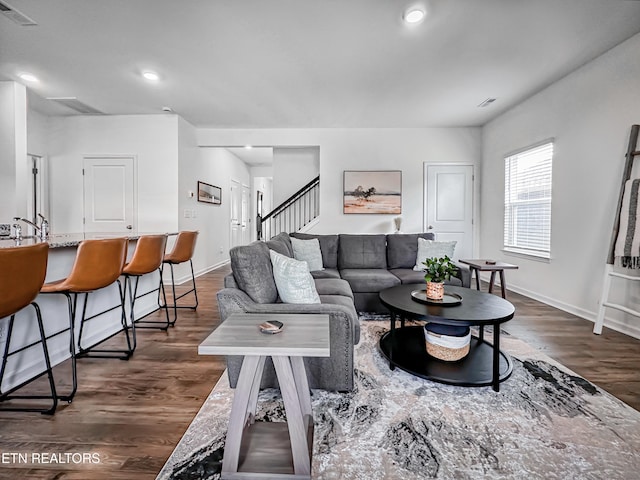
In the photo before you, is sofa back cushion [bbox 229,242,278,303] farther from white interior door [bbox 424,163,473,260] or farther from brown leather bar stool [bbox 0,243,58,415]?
white interior door [bbox 424,163,473,260]

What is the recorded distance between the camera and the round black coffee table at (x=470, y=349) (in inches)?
74.2

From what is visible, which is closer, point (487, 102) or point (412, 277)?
point (412, 277)

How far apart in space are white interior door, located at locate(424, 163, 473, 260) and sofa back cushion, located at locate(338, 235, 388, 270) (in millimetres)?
1876

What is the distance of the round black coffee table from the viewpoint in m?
1.88

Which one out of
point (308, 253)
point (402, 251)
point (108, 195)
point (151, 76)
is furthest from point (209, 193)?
point (402, 251)

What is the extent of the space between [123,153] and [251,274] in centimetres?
445

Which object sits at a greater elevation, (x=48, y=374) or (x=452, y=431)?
(x=48, y=374)

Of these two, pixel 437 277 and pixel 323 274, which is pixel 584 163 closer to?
pixel 437 277

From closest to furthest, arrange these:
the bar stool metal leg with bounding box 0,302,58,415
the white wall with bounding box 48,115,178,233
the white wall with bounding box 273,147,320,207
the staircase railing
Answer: the bar stool metal leg with bounding box 0,302,58,415 → the white wall with bounding box 48,115,178,233 → the staircase railing → the white wall with bounding box 273,147,320,207

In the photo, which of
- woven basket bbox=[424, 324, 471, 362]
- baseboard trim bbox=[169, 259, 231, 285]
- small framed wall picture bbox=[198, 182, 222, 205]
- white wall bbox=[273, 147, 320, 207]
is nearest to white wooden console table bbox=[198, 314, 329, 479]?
woven basket bbox=[424, 324, 471, 362]

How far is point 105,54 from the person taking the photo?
3.12 metres

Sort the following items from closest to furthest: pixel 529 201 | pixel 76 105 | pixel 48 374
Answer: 1. pixel 48 374
2. pixel 529 201
3. pixel 76 105

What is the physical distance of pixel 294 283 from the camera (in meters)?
2.00

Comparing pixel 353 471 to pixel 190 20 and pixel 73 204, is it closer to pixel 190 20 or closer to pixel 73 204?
pixel 190 20
